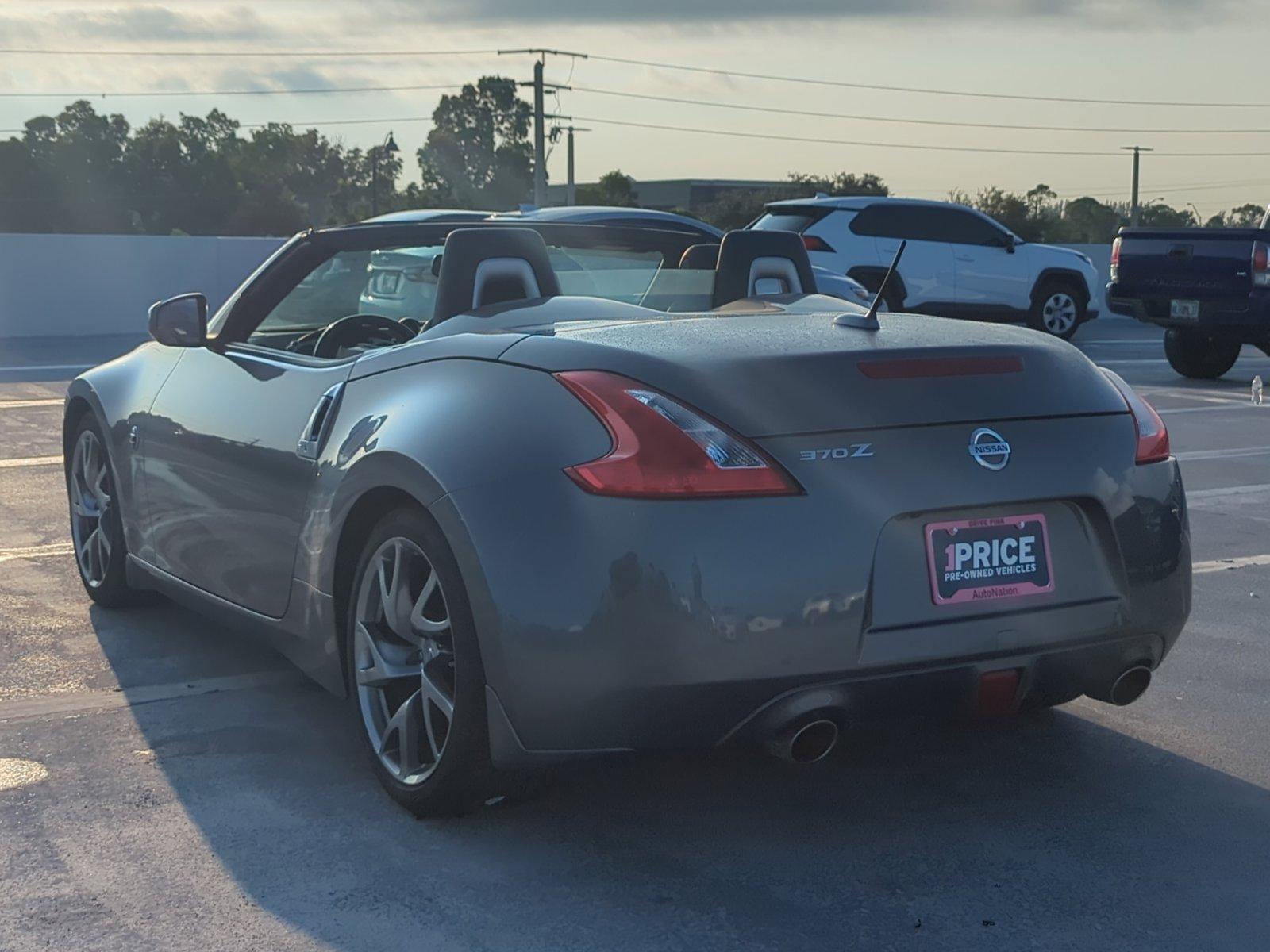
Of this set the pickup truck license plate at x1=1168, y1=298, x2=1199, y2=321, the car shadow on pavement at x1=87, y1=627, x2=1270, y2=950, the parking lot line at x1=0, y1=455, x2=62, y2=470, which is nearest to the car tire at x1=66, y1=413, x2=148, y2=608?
the car shadow on pavement at x1=87, y1=627, x2=1270, y2=950

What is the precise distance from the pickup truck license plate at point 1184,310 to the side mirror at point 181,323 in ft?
38.2

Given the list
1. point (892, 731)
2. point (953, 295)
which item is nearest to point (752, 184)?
point (953, 295)

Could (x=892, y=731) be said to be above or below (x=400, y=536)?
below

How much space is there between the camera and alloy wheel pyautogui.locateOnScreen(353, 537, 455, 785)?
3715 millimetres

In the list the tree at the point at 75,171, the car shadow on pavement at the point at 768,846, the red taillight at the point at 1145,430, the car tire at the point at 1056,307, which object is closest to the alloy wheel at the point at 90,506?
the car shadow on pavement at the point at 768,846

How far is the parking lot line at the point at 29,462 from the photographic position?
31.7 feet

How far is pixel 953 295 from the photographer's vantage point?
20.2 meters

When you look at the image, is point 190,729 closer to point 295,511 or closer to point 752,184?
point 295,511

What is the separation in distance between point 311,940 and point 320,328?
9.28 ft

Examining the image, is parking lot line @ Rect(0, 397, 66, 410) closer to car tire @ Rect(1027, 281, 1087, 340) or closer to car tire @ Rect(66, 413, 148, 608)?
car tire @ Rect(66, 413, 148, 608)

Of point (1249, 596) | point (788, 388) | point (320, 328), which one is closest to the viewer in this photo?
point (788, 388)

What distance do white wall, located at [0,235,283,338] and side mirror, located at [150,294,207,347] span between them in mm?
19785

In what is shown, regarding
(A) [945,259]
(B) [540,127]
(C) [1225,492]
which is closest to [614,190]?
(B) [540,127]

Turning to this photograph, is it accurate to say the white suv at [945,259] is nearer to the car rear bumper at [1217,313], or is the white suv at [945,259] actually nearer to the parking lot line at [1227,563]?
the car rear bumper at [1217,313]
